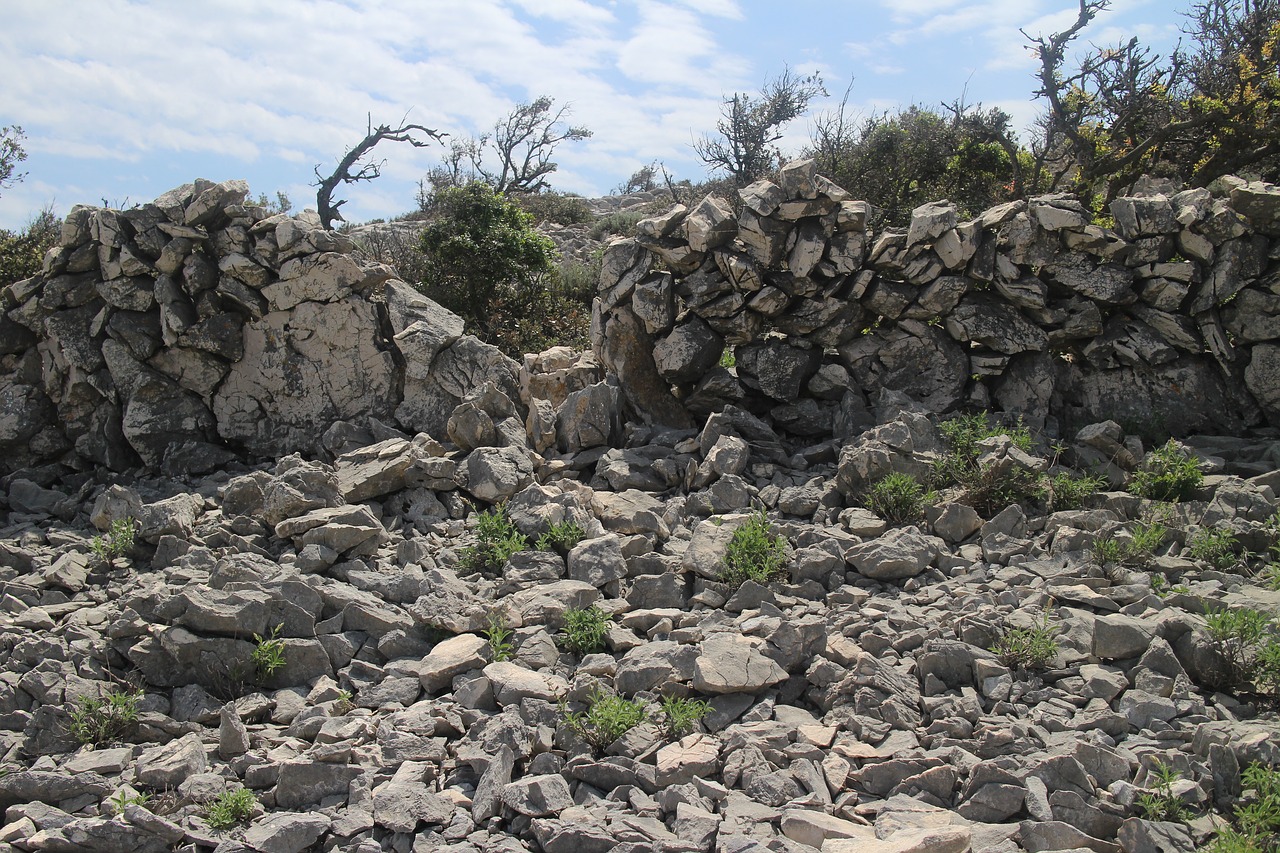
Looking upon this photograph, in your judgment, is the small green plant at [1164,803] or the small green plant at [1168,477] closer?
the small green plant at [1164,803]

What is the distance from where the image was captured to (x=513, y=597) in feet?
17.6

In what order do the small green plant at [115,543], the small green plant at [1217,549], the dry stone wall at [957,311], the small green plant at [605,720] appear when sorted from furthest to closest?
the dry stone wall at [957,311] → the small green plant at [115,543] → the small green plant at [1217,549] → the small green plant at [605,720]

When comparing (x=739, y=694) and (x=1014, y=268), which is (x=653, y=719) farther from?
(x=1014, y=268)

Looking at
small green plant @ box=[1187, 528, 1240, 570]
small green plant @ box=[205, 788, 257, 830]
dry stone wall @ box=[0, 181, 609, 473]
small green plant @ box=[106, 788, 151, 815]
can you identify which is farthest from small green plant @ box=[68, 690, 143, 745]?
small green plant @ box=[1187, 528, 1240, 570]

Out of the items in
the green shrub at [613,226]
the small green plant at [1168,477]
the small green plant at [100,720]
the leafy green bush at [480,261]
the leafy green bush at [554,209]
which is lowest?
the small green plant at [100,720]

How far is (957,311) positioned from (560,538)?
4036mm

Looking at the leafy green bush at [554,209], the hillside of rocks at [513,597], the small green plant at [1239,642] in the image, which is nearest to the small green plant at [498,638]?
the hillside of rocks at [513,597]

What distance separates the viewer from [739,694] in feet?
14.7

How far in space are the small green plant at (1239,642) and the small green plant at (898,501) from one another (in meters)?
2.01

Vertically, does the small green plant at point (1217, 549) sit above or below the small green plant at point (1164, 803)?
above

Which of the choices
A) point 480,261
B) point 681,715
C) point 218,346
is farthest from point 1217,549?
point 480,261

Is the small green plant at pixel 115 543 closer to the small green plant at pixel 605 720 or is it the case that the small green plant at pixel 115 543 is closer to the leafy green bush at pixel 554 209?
the small green plant at pixel 605 720

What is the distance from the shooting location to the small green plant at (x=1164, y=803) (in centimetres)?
349

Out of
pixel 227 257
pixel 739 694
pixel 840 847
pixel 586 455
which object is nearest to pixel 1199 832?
pixel 840 847
